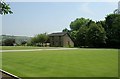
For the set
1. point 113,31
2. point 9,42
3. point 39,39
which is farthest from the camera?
point 39,39

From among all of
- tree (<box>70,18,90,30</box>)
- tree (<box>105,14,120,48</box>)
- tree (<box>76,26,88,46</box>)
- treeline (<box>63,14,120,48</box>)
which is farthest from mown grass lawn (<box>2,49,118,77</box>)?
tree (<box>70,18,90,30</box>)

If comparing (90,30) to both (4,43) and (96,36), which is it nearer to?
(96,36)

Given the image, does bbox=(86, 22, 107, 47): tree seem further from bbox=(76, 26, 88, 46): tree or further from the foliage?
the foliage

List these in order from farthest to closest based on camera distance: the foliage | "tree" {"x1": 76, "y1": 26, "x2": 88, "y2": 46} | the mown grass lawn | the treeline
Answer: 1. the foliage
2. "tree" {"x1": 76, "y1": 26, "x2": 88, "y2": 46}
3. the treeline
4. the mown grass lawn

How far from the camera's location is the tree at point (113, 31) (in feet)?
240

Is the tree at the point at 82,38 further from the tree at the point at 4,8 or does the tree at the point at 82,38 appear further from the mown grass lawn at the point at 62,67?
the tree at the point at 4,8

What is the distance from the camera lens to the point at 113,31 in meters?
75.7

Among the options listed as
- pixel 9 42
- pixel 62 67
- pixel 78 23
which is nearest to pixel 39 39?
pixel 9 42

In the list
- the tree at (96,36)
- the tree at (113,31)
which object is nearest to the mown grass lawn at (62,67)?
the tree at (96,36)

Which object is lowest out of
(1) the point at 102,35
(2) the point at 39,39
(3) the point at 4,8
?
(3) the point at 4,8

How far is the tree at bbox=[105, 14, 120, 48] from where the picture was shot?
2881 inches

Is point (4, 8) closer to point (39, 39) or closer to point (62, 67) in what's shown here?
point (62, 67)

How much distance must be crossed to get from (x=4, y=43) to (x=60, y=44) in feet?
67.2

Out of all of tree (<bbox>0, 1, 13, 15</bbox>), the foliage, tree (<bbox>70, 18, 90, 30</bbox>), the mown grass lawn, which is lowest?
the mown grass lawn
